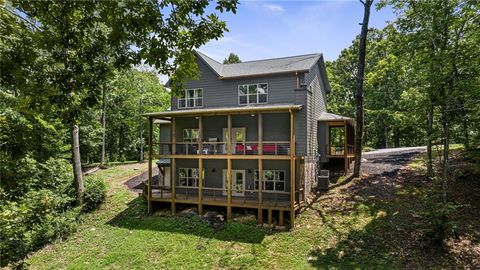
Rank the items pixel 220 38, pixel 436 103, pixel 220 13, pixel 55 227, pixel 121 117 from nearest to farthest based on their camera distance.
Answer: pixel 220 13 → pixel 220 38 → pixel 436 103 → pixel 55 227 → pixel 121 117

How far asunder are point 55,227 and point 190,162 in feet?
25.2

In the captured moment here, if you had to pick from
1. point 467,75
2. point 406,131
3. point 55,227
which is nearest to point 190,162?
point 55,227

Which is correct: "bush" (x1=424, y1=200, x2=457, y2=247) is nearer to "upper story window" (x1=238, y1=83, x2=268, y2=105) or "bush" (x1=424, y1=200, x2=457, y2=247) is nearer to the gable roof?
the gable roof

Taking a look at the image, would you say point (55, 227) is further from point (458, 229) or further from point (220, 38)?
point (458, 229)

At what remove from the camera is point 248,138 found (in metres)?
17.0

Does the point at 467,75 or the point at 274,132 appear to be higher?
the point at 467,75

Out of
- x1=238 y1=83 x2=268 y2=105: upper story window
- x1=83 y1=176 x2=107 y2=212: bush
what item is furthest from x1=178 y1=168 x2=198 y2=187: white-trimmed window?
x1=238 y1=83 x2=268 y2=105: upper story window

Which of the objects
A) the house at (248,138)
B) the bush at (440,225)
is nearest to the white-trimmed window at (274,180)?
the house at (248,138)

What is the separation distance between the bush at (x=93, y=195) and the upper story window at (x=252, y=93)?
995 centimetres

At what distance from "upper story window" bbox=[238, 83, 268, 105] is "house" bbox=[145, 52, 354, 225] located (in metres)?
0.06

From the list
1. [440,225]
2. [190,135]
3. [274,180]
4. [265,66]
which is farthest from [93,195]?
[440,225]

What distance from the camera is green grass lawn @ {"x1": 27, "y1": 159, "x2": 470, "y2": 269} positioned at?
34.6 ft

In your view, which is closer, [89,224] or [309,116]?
[89,224]

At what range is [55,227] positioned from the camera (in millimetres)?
14000
